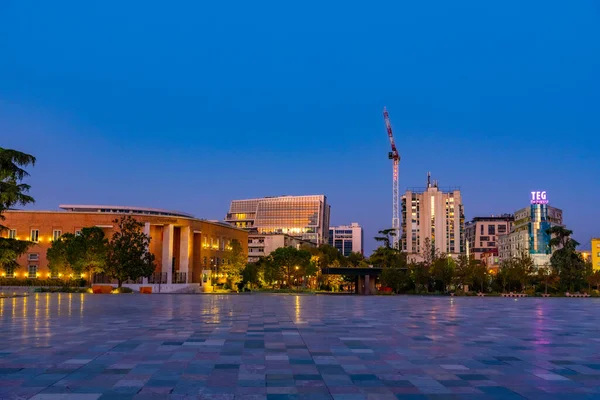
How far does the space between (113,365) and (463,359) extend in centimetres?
782

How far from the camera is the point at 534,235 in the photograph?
171625 millimetres

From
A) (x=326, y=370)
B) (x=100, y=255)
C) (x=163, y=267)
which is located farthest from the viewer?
(x=163, y=267)

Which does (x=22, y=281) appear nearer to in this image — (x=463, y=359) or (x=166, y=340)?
(x=166, y=340)

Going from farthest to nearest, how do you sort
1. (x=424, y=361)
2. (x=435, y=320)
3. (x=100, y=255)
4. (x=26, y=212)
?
(x=26, y=212), (x=100, y=255), (x=435, y=320), (x=424, y=361)

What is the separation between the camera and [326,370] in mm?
11359

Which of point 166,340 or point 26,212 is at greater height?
point 26,212

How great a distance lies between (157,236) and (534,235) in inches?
4904

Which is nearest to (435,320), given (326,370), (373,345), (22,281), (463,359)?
(373,345)

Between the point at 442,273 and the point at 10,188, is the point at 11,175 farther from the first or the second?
the point at 442,273

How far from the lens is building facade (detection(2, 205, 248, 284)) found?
273ft

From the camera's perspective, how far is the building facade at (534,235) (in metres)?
168

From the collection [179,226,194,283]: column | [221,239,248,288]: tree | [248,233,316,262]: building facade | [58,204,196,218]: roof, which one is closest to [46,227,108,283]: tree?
[179,226,194,283]: column

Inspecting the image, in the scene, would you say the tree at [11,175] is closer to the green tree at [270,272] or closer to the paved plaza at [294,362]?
the paved plaza at [294,362]

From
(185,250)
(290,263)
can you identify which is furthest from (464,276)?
(185,250)
